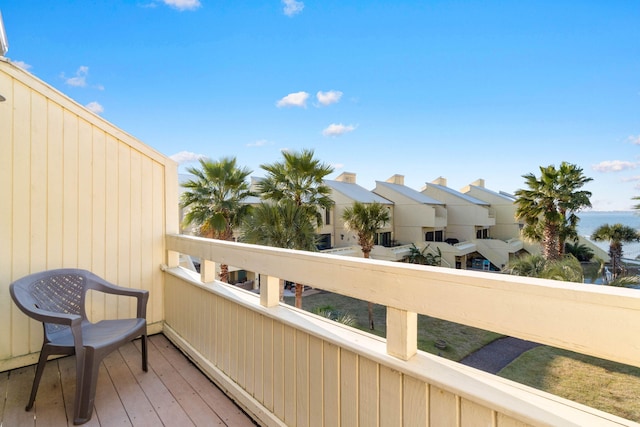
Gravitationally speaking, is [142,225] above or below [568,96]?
below

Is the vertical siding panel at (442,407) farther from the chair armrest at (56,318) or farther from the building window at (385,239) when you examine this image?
the building window at (385,239)

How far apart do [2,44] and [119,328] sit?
71.8 inches

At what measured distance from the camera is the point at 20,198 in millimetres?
2229

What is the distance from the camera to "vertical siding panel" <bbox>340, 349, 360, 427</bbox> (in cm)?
116

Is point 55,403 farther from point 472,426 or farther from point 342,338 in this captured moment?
point 472,426

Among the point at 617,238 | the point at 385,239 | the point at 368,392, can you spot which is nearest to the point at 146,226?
the point at 368,392

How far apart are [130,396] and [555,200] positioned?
15.8 meters

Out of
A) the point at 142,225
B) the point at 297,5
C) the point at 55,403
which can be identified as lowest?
the point at 55,403

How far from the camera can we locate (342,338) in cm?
121

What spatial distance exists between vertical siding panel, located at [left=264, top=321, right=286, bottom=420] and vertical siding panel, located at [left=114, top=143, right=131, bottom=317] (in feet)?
6.08

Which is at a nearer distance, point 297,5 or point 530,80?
point 297,5

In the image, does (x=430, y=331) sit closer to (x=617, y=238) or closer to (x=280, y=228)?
(x=280, y=228)

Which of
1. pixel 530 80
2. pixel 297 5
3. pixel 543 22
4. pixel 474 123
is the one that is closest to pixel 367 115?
pixel 474 123

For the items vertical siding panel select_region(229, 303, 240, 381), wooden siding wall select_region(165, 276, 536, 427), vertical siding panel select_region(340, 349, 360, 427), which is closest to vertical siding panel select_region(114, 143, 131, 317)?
wooden siding wall select_region(165, 276, 536, 427)
